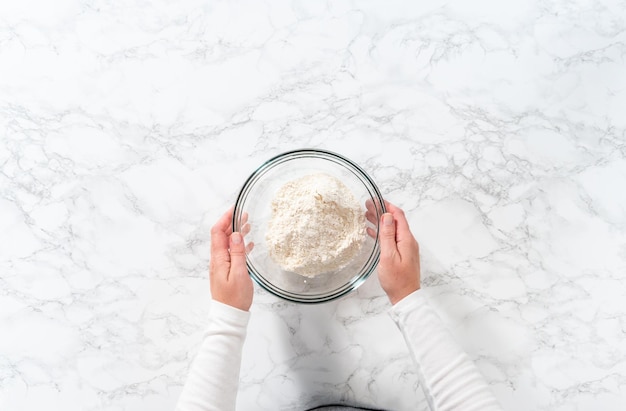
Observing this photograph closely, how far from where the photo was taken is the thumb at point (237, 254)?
837 mm

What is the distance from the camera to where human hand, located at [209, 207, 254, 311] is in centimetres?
83

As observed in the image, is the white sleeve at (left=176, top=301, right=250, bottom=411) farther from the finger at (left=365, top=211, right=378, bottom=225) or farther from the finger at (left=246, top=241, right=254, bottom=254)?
the finger at (left=365, top=211, right=378, bottom=225)

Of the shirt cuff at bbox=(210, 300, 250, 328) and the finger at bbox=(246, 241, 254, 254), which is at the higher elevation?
the finger at bbox=(246, 241, 254, 254)

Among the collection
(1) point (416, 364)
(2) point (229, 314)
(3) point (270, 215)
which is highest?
(3) point (270, 215)

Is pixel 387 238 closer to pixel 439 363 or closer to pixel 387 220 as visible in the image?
pixel 387 220

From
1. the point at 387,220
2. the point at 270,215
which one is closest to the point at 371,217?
the point at 387,220

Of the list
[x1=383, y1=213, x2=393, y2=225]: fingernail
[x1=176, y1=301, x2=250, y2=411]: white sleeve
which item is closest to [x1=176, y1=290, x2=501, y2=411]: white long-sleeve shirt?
[x1=176, y1=301, x2=250, y2=411]: white sleeve

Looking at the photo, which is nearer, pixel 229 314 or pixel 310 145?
pixel 229 314

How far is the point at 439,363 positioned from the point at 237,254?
1.17 ft

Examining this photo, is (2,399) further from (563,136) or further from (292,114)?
(563,136)

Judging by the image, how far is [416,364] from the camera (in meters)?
0.83

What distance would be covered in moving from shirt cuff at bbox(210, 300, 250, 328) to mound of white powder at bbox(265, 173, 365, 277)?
0.10 meters

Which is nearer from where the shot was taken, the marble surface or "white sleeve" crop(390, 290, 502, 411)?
"white sleeve" crop(390, 290, 502, 411)

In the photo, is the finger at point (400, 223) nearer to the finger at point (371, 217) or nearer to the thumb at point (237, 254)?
the finger at point (371, 217)
